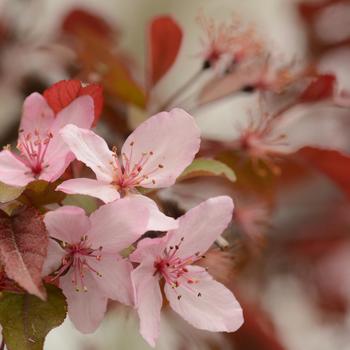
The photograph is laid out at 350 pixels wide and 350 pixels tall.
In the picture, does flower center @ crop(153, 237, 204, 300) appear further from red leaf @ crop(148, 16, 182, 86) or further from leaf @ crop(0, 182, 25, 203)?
red leaf @ crop(148, 16, 182, 86)

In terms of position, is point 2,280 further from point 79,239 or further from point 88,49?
point 88,49

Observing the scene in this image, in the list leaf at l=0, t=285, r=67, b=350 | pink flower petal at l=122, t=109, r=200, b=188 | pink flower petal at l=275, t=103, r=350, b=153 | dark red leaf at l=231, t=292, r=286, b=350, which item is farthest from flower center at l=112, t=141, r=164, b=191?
pink flower petal at l=275, t=103, r=350, b=153

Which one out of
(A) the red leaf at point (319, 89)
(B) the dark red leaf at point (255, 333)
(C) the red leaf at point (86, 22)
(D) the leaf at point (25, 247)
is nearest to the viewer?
(D) the leaf at point (25, 247)

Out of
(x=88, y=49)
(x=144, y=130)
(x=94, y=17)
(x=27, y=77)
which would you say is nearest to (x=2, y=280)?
(x=144, y=130)

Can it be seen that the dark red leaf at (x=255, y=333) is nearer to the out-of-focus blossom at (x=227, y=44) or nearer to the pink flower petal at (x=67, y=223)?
the out-of-focus blossom at (x=227, y=44)

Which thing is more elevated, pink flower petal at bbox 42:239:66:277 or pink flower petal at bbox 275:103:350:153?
pink flower petal at bbox 42:239:66:277

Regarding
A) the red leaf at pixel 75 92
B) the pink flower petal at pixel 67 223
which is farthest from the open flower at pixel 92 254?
the red leaf at pixel 75 92
